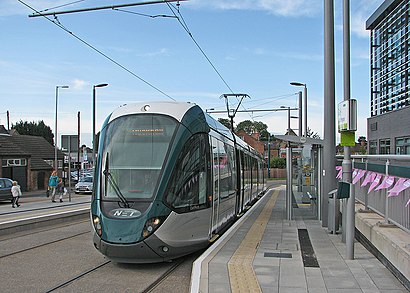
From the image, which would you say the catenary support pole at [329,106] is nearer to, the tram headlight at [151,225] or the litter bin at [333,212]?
the litter bin at [333,212]

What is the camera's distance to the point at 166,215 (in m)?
8.22

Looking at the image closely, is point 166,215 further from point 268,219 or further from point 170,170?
point 268,219

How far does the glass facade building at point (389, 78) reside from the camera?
36.1m

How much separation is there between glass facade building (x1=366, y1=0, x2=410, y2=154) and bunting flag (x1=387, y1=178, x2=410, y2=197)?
27.6 metres

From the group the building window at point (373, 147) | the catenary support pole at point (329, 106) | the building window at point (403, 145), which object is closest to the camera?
the catenary support pole at point (329, 106)

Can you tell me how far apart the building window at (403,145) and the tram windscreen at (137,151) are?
2774cm

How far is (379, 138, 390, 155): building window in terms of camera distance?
39234mm

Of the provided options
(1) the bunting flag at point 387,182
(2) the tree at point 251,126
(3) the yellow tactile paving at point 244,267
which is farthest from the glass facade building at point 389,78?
(2) the tree at point 251,126

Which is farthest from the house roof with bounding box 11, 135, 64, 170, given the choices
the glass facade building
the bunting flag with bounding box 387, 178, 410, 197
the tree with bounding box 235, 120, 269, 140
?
the tree with bounding box 235, 120, 269, 140

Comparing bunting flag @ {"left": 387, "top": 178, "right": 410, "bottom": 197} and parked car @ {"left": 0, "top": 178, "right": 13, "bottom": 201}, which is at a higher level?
bunting flag @ {"left": 387, "top": 178, "right": 410, "bottom": 197}

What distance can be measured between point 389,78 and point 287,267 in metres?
36.2

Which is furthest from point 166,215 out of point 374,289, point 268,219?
point 268,219

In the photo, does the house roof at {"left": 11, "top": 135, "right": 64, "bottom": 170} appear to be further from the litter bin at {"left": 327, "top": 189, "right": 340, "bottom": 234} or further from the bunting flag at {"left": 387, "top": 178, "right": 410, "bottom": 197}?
the bunting flag at {"left": 387, "top": 178, "right": 410, "bottom": 197}

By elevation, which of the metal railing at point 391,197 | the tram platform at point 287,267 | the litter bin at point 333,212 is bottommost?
the tram platform at point 287,267
